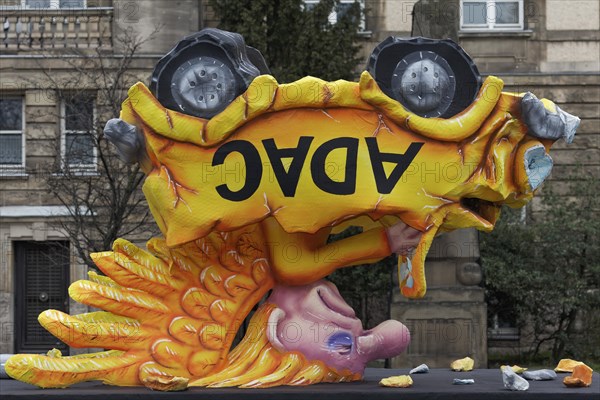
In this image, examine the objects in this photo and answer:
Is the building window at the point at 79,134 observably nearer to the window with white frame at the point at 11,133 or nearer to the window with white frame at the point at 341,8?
the window with white frame at the point at 11,133

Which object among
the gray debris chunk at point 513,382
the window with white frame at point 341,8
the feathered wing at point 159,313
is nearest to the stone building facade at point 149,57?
the window with white frame at point 341,8

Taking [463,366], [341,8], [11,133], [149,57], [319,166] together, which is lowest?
[463,366]

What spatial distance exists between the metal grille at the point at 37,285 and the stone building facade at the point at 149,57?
0.10 feet

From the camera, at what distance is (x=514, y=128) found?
11.1m

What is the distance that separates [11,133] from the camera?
24.8 m

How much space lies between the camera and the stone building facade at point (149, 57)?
24.2 m

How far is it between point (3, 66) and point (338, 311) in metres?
15.0

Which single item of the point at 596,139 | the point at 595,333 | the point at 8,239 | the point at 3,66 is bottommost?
the point at 595,333

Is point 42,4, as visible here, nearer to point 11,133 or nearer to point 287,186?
point 11,133

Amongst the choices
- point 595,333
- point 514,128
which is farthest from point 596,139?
point 514,128

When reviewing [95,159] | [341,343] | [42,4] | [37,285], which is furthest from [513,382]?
[42,4]

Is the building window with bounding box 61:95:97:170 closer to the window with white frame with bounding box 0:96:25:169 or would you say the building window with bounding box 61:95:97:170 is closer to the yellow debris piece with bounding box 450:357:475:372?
the window with white frame with bounding box 0:96:25:169

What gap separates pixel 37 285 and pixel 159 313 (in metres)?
13.7

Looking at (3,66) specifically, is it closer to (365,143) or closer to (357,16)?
(357,16)
